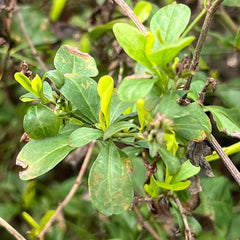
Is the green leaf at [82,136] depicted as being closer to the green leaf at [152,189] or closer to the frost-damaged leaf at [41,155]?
the frost-damaged leaf at [41,155]

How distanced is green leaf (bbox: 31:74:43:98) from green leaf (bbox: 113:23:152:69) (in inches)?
5.8

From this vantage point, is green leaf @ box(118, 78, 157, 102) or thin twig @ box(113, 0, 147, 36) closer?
green leaf @ box(118, 78, 157, 102)

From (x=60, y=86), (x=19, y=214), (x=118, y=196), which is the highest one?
(x=60, y=86)

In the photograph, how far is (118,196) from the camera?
722mm

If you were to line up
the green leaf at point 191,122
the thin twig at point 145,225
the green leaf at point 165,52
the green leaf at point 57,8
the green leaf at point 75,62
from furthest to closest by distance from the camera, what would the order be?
the green leaf at point 57,8, the thin twig at point 145,225, the green leaf at point 75,62, the green leaf at point 191,122, the green leaf at point 165,52

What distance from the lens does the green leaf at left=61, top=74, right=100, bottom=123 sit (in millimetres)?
770

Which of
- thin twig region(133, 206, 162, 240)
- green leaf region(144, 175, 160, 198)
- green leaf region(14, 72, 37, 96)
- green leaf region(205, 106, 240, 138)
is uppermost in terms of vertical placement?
green leaf region(14, 72, 37, 96)

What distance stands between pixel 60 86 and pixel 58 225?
28.5 inches

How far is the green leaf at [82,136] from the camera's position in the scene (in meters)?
0.71

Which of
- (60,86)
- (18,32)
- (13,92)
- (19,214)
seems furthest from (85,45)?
(60,86)

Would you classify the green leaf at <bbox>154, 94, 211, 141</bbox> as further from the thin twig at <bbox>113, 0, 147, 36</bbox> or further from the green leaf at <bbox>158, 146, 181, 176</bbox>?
the thin twig at <bbox>113, 0, 147, 36</bbox>

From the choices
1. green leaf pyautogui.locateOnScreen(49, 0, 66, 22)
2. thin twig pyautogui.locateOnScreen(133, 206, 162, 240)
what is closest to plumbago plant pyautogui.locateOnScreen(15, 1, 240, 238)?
thin twig pyautogui.locateOnScreen(133, 206, 162, 240)

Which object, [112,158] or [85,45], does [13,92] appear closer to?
[85,45]

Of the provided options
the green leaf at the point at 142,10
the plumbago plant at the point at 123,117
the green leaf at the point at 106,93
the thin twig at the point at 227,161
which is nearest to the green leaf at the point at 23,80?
the plumbago plant at the point at 123,117
